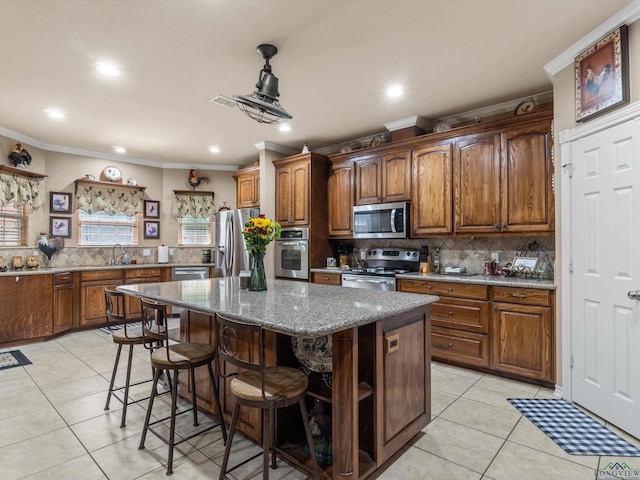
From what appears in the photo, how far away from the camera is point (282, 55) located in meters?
2.73


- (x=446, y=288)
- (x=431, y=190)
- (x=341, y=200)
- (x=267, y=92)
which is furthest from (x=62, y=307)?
(x=431, y=190)

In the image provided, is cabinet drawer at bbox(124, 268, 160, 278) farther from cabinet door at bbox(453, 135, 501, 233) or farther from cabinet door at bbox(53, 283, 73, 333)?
cabinet door at bbox(453, 135, 501, 233)

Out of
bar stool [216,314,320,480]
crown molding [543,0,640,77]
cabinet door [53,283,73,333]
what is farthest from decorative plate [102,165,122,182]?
crown molding [543,0,640,77]

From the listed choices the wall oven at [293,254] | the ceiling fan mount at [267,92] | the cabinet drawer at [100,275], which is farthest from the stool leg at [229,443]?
the cabinet drawer at [100,275]

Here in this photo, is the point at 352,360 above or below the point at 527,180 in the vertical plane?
below

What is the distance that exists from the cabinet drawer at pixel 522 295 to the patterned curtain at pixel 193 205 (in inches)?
198

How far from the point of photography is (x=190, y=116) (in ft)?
13.2

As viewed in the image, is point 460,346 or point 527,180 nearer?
point 527,180

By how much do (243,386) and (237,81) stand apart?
265 centimetres

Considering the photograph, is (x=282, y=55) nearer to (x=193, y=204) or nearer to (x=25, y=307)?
(x=193, y=204)

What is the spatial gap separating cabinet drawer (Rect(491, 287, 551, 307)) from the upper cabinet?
1515mm

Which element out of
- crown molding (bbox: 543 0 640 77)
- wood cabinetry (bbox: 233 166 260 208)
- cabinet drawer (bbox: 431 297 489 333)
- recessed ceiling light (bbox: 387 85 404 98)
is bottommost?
cabinet drawer (bbox: 431 297 489 333)

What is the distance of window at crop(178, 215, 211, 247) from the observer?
6484mm

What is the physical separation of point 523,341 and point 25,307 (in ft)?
18.6
